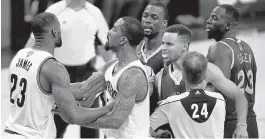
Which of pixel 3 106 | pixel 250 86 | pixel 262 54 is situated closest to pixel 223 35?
pixel 250 86

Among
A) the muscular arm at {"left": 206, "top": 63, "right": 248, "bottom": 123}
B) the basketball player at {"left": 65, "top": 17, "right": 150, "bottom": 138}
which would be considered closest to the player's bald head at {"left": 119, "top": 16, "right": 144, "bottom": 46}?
the basketball player at {"left": 65, "top": 17, "right": 150, "bottom": 138}

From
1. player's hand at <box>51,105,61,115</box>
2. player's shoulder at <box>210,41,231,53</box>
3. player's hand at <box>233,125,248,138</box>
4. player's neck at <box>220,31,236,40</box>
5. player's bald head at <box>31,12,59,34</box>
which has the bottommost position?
player's hand at <box>233,125,248,138</box>

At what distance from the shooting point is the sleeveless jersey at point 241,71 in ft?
19.1

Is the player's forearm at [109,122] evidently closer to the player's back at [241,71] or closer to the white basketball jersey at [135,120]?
the white basketball jersey at [135,120]

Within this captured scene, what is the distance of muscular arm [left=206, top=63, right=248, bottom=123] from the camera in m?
5.30

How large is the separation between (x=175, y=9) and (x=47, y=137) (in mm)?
8920

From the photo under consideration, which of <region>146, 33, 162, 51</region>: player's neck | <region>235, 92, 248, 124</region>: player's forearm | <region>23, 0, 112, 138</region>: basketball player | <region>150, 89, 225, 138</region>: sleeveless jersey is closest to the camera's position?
<region>150, 89, 225, 138</region>: sleeveless jersey

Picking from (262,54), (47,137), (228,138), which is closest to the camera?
(47,137)

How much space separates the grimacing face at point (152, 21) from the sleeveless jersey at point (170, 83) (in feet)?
1.84

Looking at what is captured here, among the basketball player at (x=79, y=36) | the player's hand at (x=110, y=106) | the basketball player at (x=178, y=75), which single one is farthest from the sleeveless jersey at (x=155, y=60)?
the basketball player at (x=79, y=36)

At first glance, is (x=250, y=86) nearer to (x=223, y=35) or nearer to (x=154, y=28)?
(x=223, y=35)

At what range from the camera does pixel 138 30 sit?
5137 mm

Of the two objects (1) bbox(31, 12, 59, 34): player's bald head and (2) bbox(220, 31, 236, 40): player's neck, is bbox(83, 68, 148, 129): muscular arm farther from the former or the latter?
(2) bbox(220, 31, 236, 40): player's neck

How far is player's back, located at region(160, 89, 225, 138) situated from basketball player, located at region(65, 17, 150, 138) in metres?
0.35
